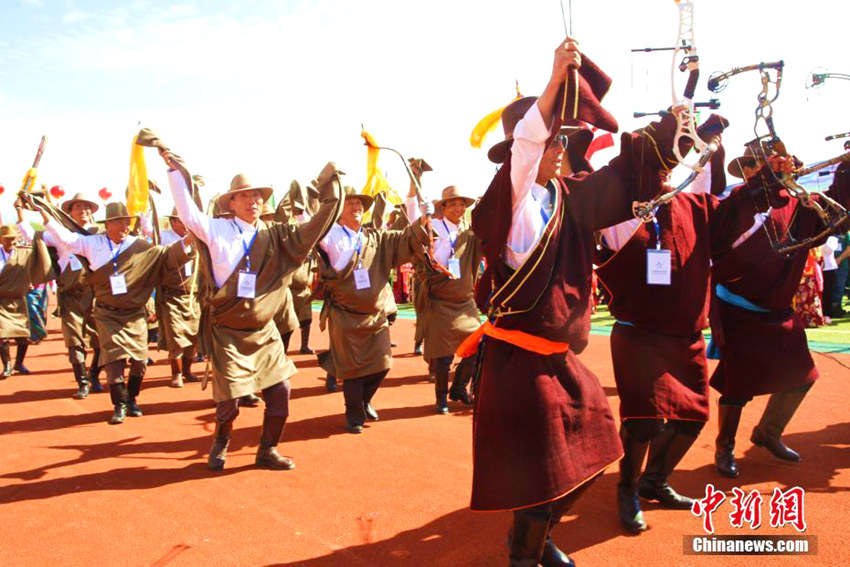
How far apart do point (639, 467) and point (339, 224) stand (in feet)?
11.3

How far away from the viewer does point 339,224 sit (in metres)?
5.90

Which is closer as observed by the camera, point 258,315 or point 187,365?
point 258,315

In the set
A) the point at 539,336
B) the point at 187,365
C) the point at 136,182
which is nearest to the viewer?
the point at 539,336

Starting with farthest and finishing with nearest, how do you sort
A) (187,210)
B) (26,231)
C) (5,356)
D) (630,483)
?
1. (26,231)
2. (5,356)
3. (187,210)
4. (630,483)

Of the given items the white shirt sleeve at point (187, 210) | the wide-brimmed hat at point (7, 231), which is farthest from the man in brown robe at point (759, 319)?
the wide-brimmed hat at point (7, 231)

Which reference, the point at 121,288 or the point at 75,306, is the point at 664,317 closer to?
the point at 121,288

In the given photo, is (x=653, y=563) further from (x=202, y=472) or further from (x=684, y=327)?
(x=202, y=472)

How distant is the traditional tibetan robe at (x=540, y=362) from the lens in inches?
103

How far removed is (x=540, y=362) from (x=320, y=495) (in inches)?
82.4

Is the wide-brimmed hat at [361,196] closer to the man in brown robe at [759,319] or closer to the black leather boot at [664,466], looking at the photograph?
the man in brown robe at [759,319]

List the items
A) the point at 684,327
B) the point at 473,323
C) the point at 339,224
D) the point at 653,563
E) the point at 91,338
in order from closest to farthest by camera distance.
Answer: the point at 653,563
the point at 684,327
the point at 339,224
the point at 473,323
the point at 91,338

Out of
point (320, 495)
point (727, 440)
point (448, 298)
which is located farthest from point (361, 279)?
point (727, 440)

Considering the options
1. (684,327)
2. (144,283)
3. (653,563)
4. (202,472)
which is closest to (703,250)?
(684,327)

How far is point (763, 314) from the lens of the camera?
4258 mm
